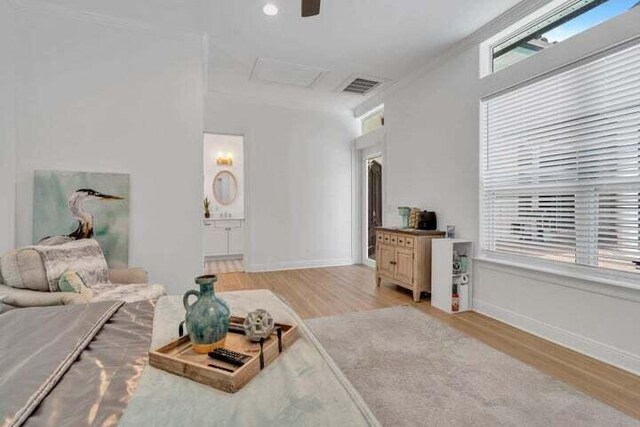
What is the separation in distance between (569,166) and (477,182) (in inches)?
37.2

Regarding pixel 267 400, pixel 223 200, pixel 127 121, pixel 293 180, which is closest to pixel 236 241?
pixel 223 200

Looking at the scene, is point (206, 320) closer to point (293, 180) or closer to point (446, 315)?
point (446, 315)

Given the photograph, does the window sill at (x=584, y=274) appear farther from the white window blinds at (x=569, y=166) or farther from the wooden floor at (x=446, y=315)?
the wooden floor at (x=446, y=315)

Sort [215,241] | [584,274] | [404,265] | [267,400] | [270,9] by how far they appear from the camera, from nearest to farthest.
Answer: [267,400] < [584,274] < [270,9] < [404,265] < [215,241]

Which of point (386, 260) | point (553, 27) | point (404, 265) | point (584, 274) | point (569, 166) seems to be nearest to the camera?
point (584, 274)

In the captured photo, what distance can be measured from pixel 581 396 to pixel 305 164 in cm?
491

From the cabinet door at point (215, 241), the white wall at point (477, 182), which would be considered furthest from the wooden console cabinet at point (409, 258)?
the cabinet door at point (215, 241)

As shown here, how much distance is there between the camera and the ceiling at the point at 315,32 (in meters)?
3.05

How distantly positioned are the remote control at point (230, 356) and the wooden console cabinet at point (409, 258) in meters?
3.17

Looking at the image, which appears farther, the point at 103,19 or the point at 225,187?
the point at 225,187

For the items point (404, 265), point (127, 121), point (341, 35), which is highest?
point (341, 35)

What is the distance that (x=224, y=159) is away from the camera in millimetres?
7566

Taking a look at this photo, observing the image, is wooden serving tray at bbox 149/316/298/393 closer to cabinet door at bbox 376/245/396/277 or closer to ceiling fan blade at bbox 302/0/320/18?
ceiling fan blade at bbox 302/0/320/18

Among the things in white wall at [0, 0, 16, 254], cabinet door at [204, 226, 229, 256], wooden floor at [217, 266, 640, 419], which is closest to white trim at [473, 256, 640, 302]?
wooden floor at [217, 266, 640, 419]
